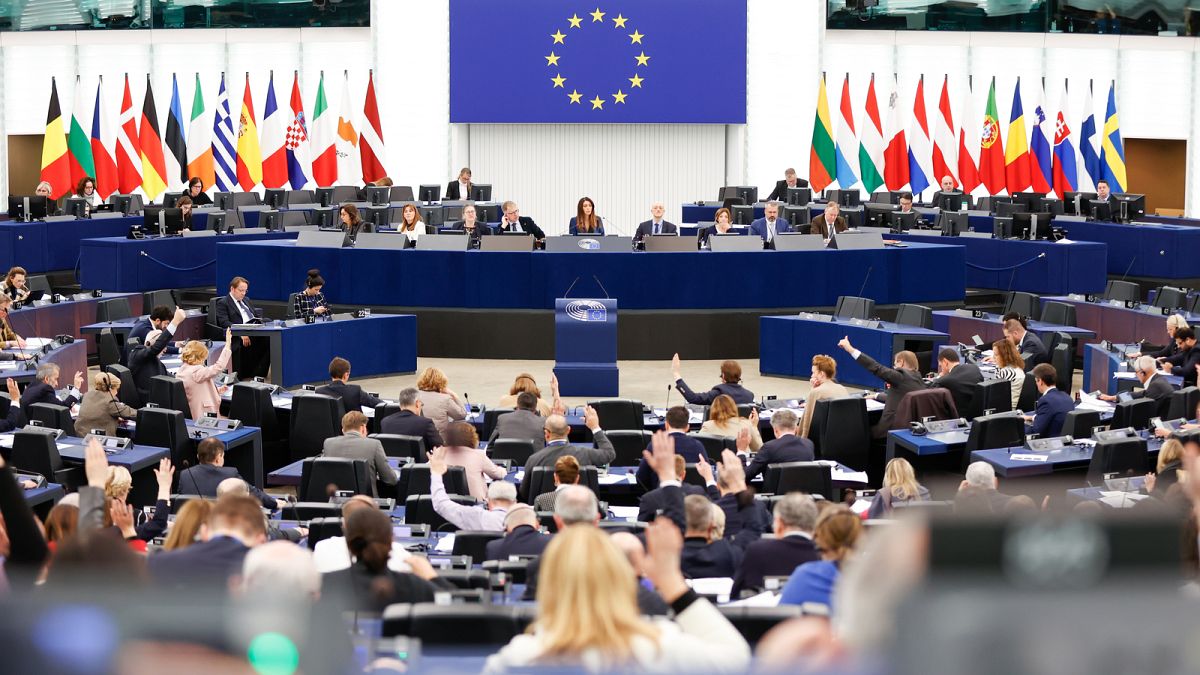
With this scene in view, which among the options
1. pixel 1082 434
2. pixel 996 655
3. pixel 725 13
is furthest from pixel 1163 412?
pixel 725 13

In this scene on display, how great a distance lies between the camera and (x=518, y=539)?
22.7 ft

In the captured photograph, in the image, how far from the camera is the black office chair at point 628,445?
34.7ft

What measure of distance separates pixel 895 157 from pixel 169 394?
16608mm

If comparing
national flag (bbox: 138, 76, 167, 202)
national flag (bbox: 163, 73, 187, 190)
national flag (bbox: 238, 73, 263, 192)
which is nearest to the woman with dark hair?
national flag (bbox: 138, 76, 167, 202)

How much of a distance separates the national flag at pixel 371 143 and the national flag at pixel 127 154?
160 inches

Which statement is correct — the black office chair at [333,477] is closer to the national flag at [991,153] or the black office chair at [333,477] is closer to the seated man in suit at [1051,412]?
the seated man in suit at [1051,412]

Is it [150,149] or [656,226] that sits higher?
[150,149]

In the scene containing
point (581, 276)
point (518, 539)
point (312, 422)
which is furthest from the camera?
point (581, 276)

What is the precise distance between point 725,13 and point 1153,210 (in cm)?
1136

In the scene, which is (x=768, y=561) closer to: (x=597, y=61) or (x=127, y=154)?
(x=127, y=154)

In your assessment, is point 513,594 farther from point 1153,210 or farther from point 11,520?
point 1153,210

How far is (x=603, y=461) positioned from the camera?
9.71 metres

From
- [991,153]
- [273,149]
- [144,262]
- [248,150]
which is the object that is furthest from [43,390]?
[991,153]

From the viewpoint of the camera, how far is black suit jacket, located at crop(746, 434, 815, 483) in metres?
9.81
